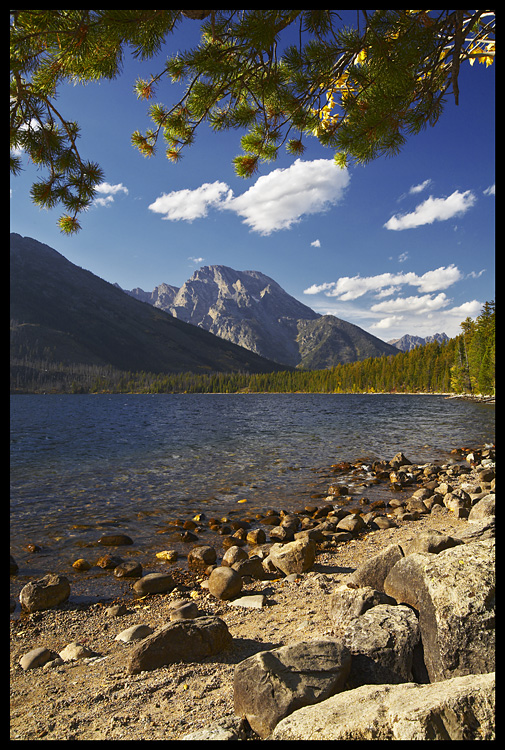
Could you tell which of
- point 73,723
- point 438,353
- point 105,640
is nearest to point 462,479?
point 105,640

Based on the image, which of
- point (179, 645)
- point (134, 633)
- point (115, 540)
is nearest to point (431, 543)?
point (179, 645)

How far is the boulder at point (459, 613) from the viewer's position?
12.1 feet

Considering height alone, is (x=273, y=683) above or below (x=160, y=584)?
above

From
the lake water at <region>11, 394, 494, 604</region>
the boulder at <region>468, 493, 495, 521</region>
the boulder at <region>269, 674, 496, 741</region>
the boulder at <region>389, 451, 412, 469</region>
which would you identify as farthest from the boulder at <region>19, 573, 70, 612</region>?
the boulder at <region>389, 451, 412, 469</region>

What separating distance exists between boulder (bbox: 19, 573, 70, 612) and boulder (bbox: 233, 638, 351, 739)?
575cm

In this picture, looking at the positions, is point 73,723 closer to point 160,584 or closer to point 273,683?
point 273,683

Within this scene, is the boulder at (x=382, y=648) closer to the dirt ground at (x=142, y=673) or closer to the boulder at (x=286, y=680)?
the boulder at (x=286, y=680)

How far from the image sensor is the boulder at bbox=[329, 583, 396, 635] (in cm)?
522

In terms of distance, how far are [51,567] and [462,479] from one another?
17245mm

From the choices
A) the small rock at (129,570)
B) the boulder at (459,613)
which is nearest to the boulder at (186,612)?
the small rock at (129,570)

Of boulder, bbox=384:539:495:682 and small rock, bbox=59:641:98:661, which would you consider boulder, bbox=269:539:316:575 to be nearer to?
small rock, bbox=59:641:98:661

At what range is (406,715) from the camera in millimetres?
2729
